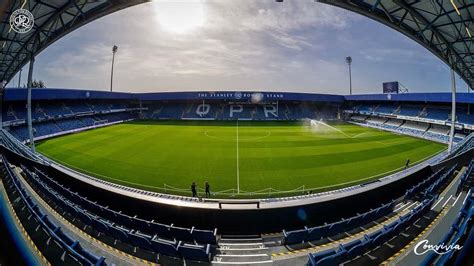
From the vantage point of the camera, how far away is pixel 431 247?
→ 22.9ft

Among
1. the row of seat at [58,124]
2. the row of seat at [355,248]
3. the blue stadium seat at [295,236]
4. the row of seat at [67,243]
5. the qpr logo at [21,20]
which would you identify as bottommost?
the blue stadium seat at [295,236]

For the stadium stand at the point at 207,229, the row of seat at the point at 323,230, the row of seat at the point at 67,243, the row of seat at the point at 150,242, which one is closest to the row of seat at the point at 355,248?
the stadium stand at the point at 207,229

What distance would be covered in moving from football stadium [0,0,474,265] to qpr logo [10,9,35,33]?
0.30 ft

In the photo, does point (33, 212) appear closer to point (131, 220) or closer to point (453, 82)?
point (131, 220)

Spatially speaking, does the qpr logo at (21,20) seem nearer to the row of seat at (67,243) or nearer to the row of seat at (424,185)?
the row of seat at (67,243)

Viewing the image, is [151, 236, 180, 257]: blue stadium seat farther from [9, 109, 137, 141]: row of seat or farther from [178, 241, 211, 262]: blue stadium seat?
[9, 109, 137, 141]: row of seat

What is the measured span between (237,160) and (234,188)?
589 centimetres

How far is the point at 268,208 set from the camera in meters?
9.02

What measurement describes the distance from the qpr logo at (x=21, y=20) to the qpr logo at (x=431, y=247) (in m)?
19.7

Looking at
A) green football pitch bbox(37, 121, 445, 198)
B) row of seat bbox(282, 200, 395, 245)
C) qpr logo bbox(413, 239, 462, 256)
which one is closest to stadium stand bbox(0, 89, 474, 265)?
row of seat bbox(282, 200, 395, 245)

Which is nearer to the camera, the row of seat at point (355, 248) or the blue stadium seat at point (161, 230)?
the row of seat at point (355, 248)

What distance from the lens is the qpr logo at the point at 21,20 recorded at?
42.1ft

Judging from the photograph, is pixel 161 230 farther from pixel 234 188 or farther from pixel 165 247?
pixel 234 188

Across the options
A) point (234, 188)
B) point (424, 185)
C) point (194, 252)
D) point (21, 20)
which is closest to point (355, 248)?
point (194, 252)
